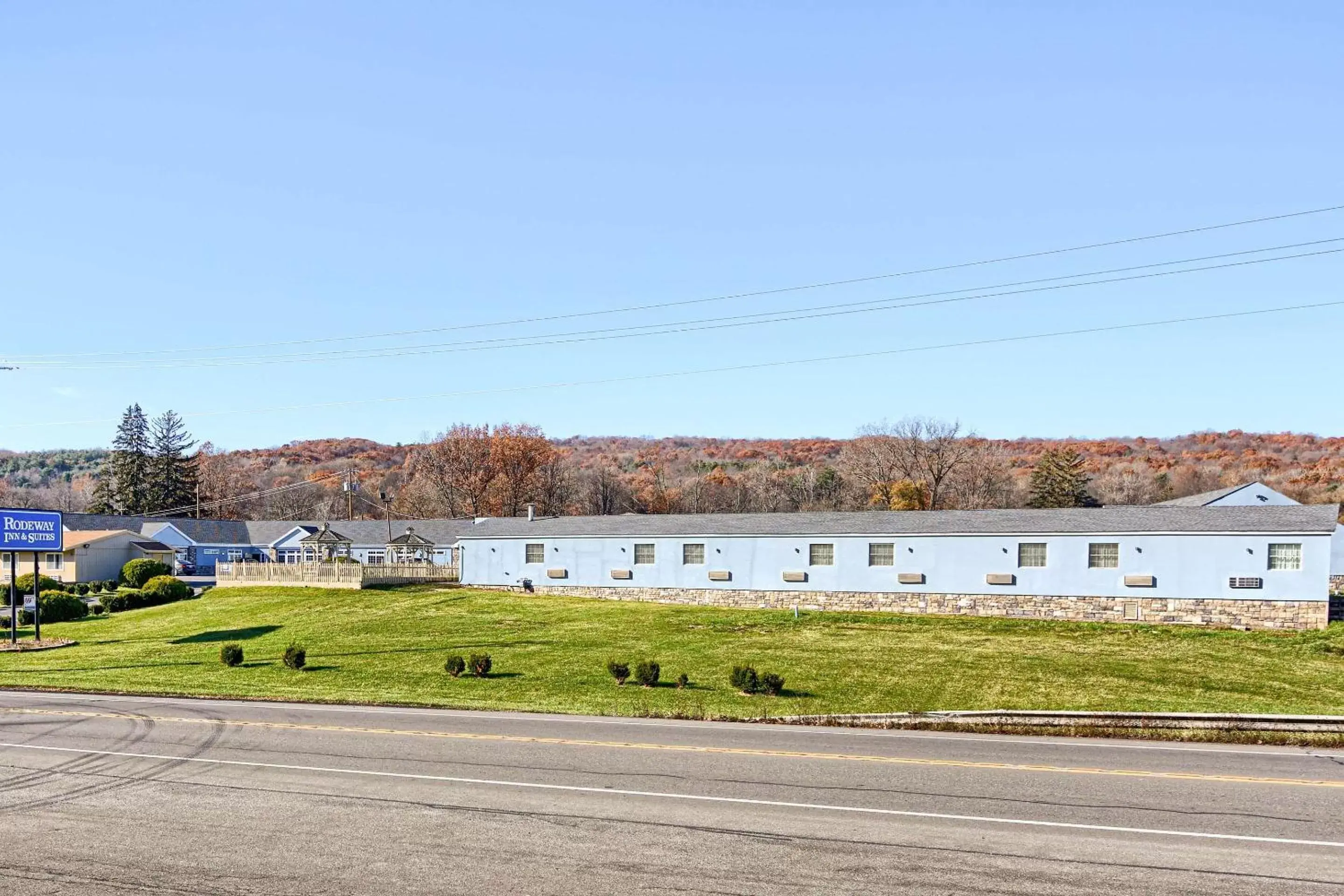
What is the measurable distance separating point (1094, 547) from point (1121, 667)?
12.3m

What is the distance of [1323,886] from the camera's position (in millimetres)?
11078

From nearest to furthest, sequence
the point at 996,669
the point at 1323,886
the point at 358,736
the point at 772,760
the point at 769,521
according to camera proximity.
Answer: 1. the point at 1323,886
2. the point at 772,760
3. the point at 358,736
4. the point at 996,669
5. the point at 769,521

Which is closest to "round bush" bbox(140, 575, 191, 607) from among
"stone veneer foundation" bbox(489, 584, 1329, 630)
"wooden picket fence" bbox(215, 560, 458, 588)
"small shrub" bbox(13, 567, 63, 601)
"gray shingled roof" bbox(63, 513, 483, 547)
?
"wooden picket fence" bbox(215, 560, 458, 588)

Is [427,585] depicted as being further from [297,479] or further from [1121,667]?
[297,479]

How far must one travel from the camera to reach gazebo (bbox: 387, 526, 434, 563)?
2685 inches

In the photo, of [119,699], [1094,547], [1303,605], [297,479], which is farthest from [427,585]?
[297,479]

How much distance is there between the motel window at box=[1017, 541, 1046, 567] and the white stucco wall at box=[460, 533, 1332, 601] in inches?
6.5

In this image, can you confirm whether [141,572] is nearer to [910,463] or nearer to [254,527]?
[254,527]

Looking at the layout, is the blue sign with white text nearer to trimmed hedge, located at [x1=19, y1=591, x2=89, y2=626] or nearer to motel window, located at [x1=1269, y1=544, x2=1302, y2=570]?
trimmed hedge, located at [x1=19, y1=591, x2=89, y2=626]

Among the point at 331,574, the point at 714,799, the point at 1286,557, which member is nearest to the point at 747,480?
the point at 331,574

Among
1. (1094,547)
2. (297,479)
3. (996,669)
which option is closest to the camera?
(996,669)

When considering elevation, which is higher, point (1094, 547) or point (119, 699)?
point (1094, 547)

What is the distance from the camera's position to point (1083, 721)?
70.8 feet

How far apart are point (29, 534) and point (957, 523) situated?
41.4 metres
